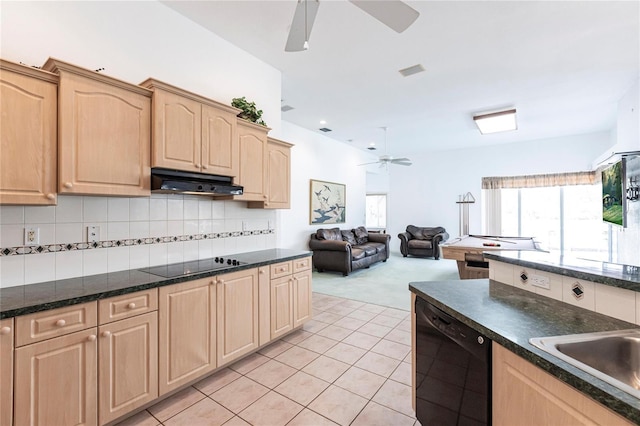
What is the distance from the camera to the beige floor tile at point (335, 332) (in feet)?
10.4

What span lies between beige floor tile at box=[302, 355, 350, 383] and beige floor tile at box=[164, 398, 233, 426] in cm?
74

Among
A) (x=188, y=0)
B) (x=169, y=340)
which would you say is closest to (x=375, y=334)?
(x=169, y=340)

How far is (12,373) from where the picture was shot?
1396mm

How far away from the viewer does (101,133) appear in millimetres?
1900

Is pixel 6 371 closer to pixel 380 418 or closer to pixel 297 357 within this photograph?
pixel 297 357

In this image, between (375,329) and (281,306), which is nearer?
(281,306)

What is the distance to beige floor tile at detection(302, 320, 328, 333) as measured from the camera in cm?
333

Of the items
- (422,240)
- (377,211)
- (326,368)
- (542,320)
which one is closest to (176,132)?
(326,368)

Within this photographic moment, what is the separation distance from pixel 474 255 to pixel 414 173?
490cm

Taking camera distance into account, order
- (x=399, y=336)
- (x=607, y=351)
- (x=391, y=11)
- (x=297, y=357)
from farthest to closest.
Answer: (x=399, y=336)
(x=297, y=357)
(x=391, y=11)
(x=607, y=351)

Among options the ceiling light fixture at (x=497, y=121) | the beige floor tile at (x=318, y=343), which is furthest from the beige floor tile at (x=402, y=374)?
the ceiling light fixture at (x=497, y=121)

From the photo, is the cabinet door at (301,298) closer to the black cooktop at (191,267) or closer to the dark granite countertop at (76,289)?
the black cooktop at (191,267)

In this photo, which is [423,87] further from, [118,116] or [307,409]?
[307,409]

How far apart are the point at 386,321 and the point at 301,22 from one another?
10.6 ft
